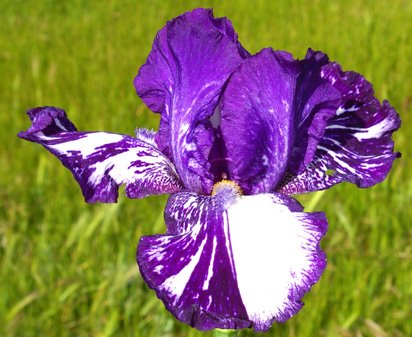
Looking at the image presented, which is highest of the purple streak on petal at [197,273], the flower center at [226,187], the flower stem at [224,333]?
the flower center at [226,187]

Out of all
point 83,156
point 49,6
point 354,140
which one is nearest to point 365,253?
point 354,140

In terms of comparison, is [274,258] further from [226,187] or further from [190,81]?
[190,81]

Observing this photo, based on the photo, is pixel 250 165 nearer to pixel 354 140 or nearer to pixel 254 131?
pixel 254 131

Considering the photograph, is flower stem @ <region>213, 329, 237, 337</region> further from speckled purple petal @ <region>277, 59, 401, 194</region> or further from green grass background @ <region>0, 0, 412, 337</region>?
green grass background @ <region>0, 0, 412, 337</region>

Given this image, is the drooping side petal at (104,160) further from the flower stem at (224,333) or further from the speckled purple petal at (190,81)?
the flower stem at (224,333)

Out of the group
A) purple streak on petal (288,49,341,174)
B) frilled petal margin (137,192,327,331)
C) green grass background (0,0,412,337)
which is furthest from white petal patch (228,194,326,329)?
green grass background (0,0,412,337)

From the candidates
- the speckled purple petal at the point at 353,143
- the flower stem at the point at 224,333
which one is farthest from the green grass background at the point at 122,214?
the flower stem at the point at 224,333
